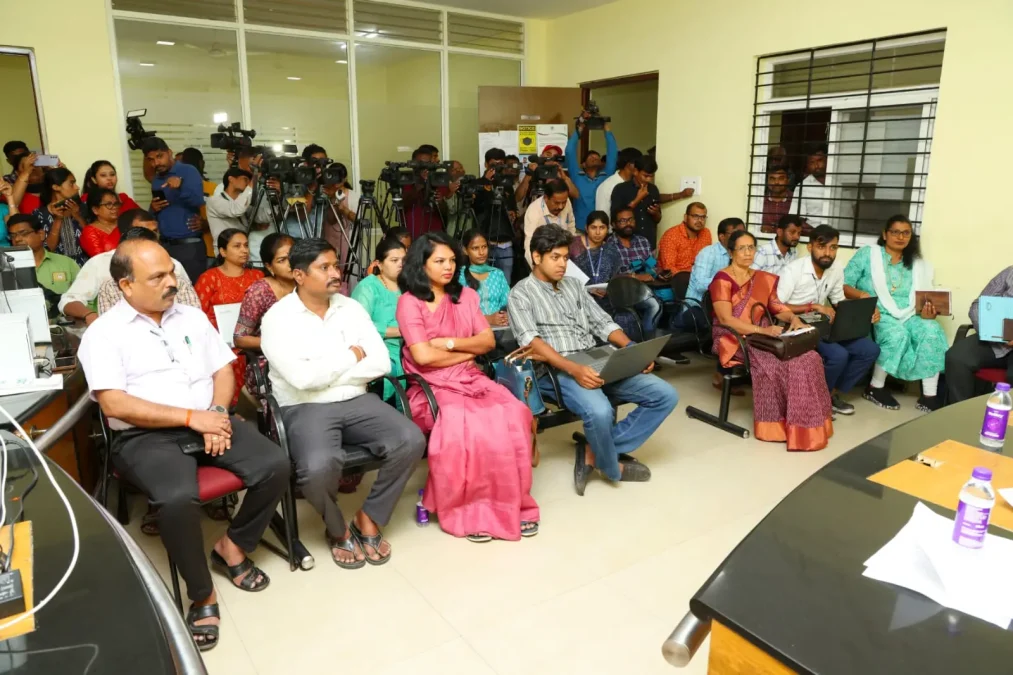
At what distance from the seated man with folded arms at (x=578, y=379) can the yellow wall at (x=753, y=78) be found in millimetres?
2526

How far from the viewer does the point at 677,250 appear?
217 inches

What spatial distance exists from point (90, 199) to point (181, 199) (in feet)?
2.22

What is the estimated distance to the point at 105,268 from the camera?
3.50 metres

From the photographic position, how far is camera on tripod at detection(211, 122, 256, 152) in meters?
4.56

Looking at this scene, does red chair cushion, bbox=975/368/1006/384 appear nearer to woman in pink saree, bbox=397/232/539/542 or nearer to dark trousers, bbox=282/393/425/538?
woman in pink saree, bbox=397/232/539/542

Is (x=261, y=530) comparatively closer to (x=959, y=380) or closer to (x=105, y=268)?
(x=105, y=268)

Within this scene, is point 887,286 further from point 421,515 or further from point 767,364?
point 421,515

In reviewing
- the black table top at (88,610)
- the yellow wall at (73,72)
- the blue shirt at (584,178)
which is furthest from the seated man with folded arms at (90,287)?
the blue shirt at (584,178)

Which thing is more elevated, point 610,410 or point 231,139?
point 231,139

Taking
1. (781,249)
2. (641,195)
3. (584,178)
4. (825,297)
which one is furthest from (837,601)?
(584,178)

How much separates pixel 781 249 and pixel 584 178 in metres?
2.06

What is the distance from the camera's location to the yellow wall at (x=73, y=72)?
4.76 meters

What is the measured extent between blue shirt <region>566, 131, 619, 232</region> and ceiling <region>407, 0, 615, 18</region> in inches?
51.4

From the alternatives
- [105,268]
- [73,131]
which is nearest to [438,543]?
[105,268]
